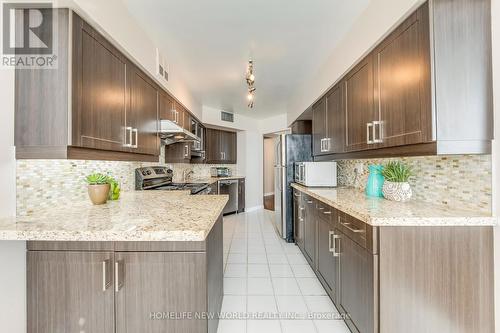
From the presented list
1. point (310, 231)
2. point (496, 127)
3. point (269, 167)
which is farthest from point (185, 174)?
point (269, 167)

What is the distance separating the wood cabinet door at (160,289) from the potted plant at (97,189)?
915 mm

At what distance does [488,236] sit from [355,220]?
2.21 ft

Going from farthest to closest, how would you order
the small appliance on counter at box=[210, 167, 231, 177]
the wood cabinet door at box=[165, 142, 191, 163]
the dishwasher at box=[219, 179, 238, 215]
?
1. the small appliance on counter at box=[210, 167, 231, 177]
2. the dishwasher at box=[219, 179, 238, 215]
3. the wood cabinet door at box=[165, 142, 191, 163]

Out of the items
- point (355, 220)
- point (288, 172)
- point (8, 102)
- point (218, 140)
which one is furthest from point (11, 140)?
point (218, 140)

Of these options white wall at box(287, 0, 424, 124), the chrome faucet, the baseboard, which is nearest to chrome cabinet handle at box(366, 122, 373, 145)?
white wall at box(287, 0, 424, 124)

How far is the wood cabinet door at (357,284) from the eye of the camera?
1.34 metres

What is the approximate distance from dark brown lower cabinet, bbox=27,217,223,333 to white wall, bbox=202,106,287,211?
5.04 m

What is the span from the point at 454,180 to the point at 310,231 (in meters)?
1.57

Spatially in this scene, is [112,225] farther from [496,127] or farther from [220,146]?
[220,146]

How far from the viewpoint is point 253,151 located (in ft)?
21.2

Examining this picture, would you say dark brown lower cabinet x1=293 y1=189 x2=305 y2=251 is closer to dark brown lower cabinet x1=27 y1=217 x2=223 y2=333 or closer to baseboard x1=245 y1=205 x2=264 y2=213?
dark brown lower cabinet x1=27 y1=217 x2=223 y2=333

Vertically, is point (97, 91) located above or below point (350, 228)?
above

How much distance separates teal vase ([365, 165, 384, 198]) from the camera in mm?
2102

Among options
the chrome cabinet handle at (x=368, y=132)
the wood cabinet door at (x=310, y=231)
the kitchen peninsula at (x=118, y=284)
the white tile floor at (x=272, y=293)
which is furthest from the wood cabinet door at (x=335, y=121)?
the kitchen peninsula at (x=118, y=284)
